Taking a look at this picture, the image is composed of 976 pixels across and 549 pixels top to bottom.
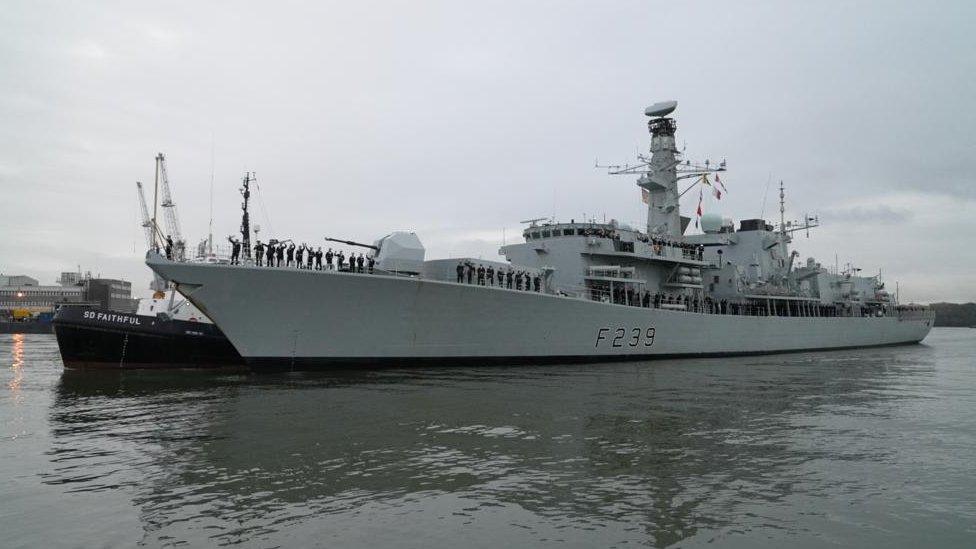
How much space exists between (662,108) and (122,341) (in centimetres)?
2600

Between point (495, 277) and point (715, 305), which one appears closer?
point (495, 277)

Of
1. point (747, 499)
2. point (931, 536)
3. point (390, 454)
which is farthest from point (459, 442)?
point (931, 536)

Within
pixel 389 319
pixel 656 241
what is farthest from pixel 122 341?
pixel 656 241

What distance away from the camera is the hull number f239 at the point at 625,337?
2452 cm

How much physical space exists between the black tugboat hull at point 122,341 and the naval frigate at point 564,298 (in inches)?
172

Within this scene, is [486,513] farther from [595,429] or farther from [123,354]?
[123,354]

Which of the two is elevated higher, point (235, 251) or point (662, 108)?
point (662, 108)

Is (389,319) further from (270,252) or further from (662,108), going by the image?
(662,108)

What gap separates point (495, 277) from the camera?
872 inches

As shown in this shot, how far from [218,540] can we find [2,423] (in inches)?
347

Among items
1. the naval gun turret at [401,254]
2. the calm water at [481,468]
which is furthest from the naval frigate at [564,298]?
the calm water at [481,468]

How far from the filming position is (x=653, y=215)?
3331cm

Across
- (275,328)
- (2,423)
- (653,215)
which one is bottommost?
(2,423)

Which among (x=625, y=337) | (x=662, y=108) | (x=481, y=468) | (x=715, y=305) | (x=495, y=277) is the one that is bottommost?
(x=481, y=468)
